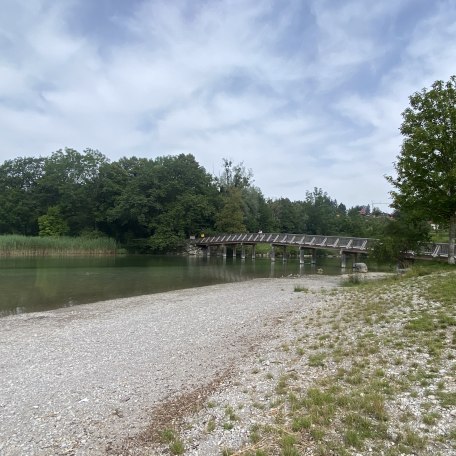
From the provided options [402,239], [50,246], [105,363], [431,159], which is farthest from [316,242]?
[105,363]

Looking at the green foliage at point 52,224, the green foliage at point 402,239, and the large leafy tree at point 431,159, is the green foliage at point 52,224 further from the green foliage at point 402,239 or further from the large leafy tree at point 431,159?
the large leafy tree at point 431,159

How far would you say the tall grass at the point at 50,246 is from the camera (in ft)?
145

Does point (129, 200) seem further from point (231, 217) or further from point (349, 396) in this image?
point (349, 396)

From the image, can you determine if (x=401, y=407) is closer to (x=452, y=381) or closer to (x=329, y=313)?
(x=452, y=381)

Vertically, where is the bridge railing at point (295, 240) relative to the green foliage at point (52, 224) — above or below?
below

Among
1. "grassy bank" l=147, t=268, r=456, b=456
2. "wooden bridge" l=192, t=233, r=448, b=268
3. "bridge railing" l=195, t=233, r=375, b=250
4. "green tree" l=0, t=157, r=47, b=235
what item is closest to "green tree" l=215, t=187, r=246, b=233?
"wooden bridge" l=192, t=233, r=448, b=268

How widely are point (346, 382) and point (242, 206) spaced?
6367 centimetres

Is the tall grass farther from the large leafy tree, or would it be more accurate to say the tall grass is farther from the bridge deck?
the large leafy tree

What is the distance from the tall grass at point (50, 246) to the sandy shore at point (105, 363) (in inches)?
1415

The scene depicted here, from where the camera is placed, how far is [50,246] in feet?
159

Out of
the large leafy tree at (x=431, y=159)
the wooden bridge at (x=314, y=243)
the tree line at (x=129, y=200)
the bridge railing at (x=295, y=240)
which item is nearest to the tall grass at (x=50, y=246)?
the tree line at (x=129, y=200)

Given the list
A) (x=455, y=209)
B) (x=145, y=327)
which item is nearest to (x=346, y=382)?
(x=145, y=327)

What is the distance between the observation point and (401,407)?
4664mm

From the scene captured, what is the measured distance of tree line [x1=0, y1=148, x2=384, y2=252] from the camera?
208 ft
